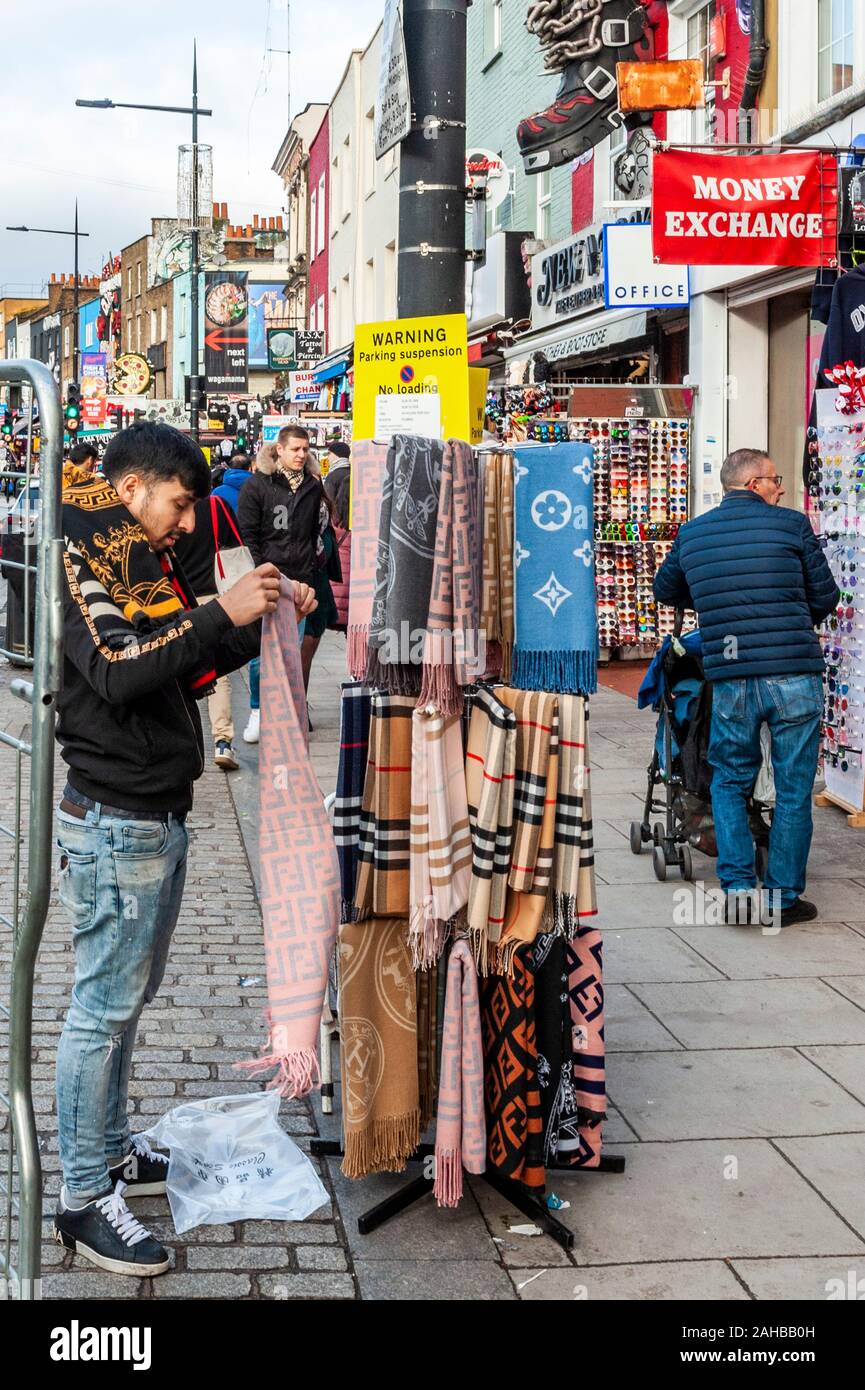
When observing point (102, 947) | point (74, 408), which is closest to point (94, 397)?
point (74, 408)

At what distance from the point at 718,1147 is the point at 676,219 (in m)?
5.81

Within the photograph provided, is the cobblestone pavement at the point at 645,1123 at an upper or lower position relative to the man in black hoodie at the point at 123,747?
lower

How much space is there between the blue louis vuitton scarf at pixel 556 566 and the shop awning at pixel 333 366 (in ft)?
83.4

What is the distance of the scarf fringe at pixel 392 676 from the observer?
13.3 ft

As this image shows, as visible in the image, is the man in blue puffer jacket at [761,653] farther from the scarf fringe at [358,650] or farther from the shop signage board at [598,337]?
the shop signage board at [598,337]

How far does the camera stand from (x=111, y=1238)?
12.0ft

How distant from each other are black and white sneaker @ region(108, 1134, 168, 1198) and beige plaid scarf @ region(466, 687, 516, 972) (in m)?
1.02

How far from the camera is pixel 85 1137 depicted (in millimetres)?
3736

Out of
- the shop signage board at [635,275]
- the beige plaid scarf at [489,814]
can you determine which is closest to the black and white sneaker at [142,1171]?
the beige plaid scarf at [489,814]

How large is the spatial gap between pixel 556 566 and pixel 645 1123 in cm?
174

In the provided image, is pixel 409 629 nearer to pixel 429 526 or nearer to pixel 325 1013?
pixel 429 526
